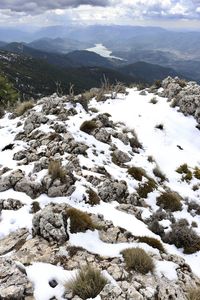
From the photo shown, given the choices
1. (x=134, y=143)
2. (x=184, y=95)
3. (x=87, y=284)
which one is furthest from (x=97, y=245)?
(x=184, y=95)

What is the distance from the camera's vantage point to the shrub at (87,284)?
26.1 feet

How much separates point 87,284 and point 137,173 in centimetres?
1014

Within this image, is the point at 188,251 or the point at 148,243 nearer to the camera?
the point at 148,243

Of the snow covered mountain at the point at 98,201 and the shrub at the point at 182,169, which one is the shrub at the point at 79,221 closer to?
the snow covered mountain at the point at 98,201

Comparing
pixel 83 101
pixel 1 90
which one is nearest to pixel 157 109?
pixel 83 101

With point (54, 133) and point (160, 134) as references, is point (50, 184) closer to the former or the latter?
point (54, 133)

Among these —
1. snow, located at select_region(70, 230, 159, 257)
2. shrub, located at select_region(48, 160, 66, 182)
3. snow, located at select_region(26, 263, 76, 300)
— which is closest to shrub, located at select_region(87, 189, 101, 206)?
shrub, located at select_region(48, 160, 66, 182)

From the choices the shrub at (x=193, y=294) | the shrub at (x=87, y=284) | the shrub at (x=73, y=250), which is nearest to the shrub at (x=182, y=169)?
the shrub at (x=73, y=250)

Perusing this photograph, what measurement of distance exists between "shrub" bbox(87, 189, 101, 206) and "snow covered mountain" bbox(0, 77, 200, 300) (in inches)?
1.9

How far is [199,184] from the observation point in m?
19.8

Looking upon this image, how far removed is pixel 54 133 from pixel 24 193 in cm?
582

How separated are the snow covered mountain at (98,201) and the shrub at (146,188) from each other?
5 centimetres

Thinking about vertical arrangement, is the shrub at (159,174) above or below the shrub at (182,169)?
above

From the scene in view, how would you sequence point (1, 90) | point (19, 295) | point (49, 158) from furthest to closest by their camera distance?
point (1, 90), point (49, 158), point (19, 295)
